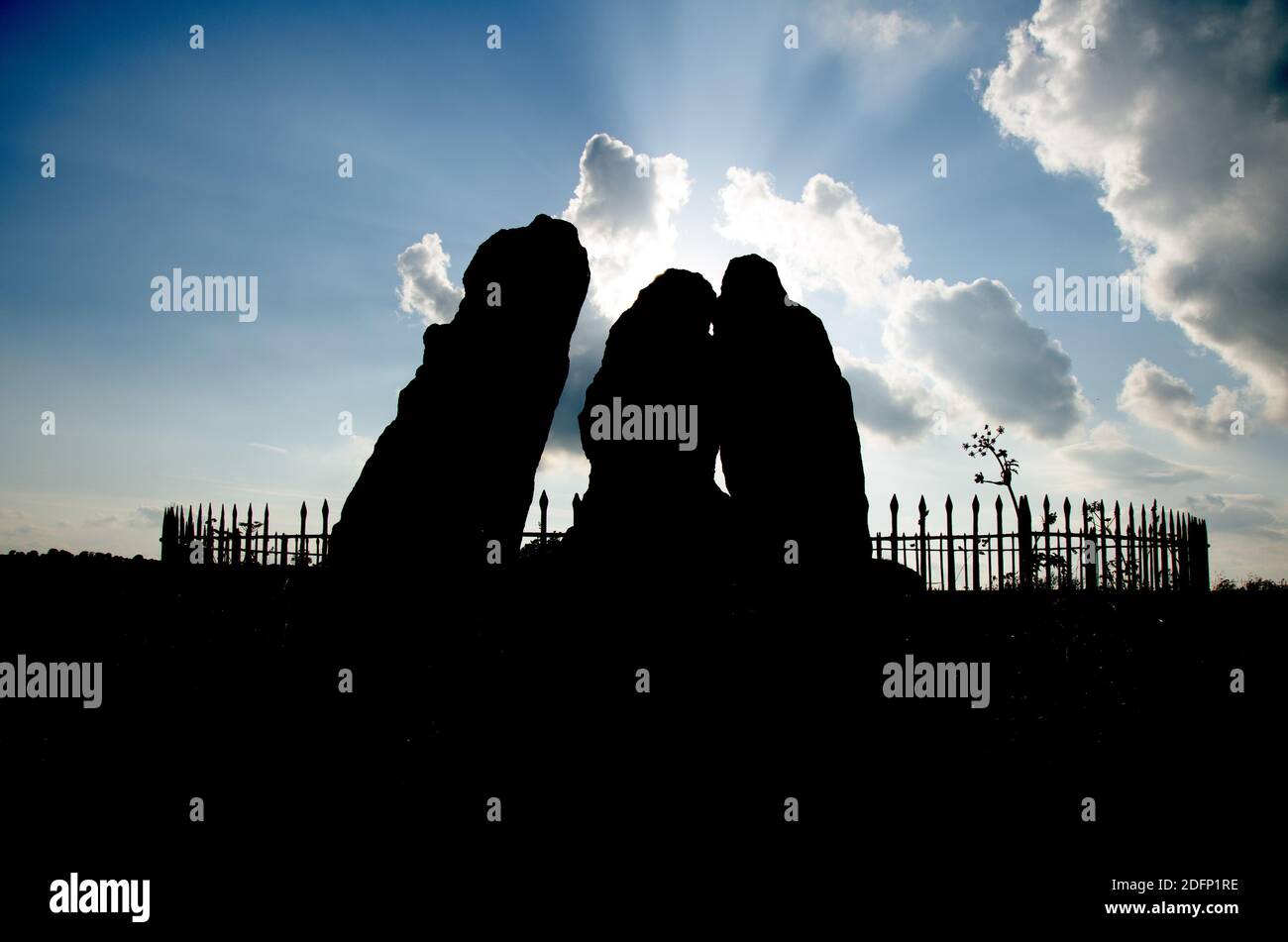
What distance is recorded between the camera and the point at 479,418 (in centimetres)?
1184

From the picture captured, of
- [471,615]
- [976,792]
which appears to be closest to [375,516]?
[471,615]

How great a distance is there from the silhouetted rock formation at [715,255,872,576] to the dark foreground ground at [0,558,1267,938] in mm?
983

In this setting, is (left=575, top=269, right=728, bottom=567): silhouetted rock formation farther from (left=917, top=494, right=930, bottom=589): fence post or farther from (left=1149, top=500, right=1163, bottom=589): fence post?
(left=1149, top=500, right=1163, bottom=589): fence post

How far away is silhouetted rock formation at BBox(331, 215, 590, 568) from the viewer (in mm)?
11133

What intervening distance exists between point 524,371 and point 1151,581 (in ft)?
51.6

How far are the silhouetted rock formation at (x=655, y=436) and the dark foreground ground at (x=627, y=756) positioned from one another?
3.10 feet

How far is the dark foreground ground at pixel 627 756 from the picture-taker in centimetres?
461

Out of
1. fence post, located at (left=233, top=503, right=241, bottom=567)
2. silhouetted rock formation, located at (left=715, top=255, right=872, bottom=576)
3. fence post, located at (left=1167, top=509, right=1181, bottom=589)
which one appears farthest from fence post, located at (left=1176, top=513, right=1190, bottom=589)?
fence post, located at (left=233, top=503, right=241, bottom=567)

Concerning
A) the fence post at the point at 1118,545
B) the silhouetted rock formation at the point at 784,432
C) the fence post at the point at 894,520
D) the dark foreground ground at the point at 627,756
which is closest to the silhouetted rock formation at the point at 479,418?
the dark foreground ground at the point at 627,756

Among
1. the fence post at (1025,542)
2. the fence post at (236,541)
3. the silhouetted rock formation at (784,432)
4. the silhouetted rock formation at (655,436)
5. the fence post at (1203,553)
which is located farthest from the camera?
the fence post at (1203,553)

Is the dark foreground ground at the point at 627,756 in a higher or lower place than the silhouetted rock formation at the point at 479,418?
lower

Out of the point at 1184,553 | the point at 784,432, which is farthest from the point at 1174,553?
the point at 784,432

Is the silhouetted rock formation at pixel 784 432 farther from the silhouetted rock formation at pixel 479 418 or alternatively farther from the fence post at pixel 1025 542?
the fence post at pixel 1025 542
